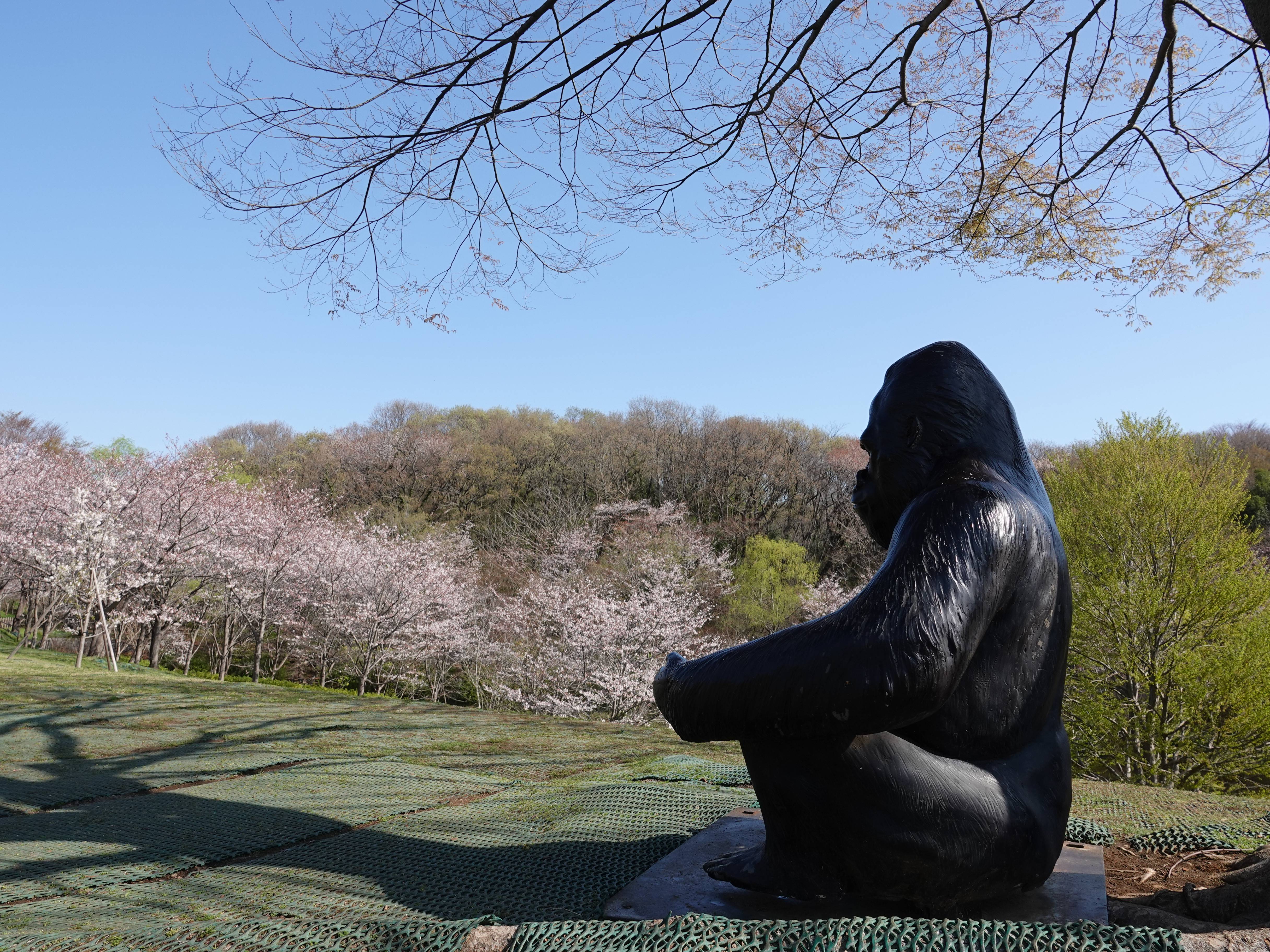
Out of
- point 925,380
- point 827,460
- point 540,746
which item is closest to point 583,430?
point 827,460

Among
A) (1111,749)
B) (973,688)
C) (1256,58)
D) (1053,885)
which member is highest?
(1256,58)

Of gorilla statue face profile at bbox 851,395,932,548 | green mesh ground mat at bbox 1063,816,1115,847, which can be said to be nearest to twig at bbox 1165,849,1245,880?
green mesh ground mat at bbox 1063,816,1115,847

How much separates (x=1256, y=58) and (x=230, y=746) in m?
8.12

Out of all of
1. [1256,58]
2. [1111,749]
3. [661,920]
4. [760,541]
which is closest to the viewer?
[661,920]

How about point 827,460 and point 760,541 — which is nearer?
point 760,541

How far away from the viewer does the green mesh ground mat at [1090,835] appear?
313 cm

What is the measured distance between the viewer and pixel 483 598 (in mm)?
24844

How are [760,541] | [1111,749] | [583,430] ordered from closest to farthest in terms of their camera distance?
[1111,749] < [760,541] < [583,430]

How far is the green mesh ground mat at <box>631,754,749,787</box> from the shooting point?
436cm

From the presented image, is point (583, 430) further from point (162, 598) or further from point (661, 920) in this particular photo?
point (661, 920)

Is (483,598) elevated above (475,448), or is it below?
below

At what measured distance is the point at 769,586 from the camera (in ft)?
83.7

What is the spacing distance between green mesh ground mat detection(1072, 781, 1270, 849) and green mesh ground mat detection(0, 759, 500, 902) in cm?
295

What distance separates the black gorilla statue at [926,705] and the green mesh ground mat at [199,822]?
2.11 m
